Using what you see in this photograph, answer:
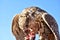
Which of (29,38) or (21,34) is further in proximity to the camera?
(21,34)

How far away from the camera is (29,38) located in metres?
5.30

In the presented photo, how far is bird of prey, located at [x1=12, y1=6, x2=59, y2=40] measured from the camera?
17.2 ft

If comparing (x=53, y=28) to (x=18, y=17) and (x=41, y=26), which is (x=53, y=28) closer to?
(x=41, y=26)

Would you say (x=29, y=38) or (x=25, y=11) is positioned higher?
(x=25, y=11)

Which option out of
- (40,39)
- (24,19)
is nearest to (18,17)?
(24,19)

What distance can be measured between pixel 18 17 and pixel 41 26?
1.33 feet

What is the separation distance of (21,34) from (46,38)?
521mm

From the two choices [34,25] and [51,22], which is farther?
[34,25]

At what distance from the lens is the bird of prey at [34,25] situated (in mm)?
5250

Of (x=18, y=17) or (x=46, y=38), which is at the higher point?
(x=18, y=17)

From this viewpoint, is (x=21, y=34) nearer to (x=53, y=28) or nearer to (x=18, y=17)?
(x=18, y=17)

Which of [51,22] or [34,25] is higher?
[34,25]

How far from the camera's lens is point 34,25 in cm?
549

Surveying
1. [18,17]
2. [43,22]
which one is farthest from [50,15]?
[18,17]
